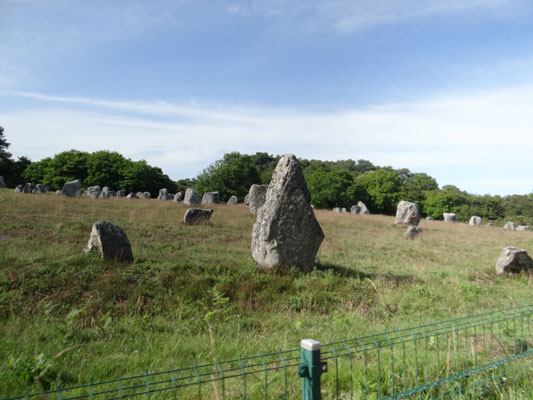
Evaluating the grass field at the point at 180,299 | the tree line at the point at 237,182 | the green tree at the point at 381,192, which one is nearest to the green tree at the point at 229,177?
the tree line at the point at 237,182

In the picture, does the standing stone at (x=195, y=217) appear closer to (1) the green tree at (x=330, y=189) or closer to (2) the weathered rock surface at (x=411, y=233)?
(2) the weathered rock surface at (x=411, y=233)

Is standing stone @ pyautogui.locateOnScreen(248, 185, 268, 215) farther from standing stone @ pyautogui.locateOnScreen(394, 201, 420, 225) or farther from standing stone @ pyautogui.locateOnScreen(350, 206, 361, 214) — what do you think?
standing stone @ pyautogui.locateOnScreen(350, 206, 361, 214)

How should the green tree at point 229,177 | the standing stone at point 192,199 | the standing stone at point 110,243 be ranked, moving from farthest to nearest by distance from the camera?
the green tree at point 229,177 → the standing stone at point 192,199 → the standing stone at point 110,243

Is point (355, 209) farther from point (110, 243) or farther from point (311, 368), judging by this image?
point (311, 368)

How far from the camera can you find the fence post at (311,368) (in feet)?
8.85

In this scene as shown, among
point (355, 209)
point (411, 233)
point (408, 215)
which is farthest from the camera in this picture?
point (355, 209)

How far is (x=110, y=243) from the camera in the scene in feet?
28.9

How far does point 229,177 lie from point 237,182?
1511 mm

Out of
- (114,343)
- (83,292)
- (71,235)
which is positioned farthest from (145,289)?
(71,235)

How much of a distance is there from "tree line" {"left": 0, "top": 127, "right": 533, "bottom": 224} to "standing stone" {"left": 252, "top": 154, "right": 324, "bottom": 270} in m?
40.8

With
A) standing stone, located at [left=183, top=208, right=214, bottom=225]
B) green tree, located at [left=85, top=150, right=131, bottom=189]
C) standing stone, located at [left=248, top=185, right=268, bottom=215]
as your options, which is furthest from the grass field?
green tree, located at [left=85, top=150, right=131, bottom=189]

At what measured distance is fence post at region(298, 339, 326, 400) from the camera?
270cm

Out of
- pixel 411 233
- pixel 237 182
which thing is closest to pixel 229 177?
pixel 237 182

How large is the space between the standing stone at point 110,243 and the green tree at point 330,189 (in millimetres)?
47755
